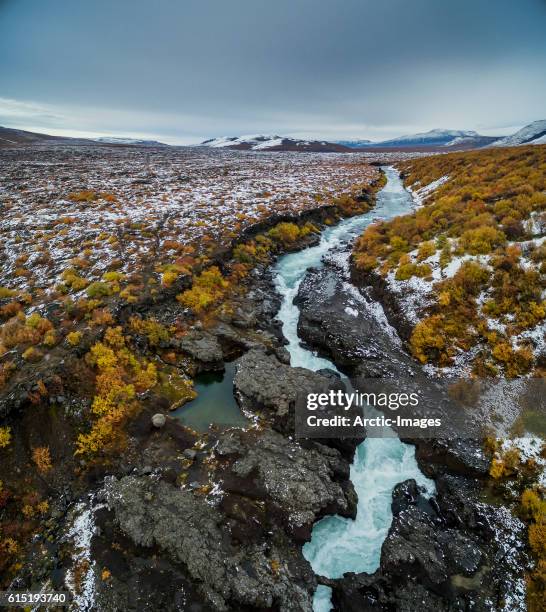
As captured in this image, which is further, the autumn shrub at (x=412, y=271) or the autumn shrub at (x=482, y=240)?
the autumn shrub at (x=412, y=271)

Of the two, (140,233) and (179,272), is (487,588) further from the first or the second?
(140,233)

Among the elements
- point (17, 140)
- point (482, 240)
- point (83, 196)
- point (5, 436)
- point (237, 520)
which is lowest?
point (237, 520)

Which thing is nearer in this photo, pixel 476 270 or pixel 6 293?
pixel 476 270

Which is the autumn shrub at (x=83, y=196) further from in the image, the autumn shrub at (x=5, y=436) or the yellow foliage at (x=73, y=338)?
the autumn shrub at (x=5, y=436)

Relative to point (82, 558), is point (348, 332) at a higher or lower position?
higher

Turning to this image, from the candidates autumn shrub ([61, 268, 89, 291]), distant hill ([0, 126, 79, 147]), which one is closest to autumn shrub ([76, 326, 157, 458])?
autumn shrub ([61, 268, 89, 291])

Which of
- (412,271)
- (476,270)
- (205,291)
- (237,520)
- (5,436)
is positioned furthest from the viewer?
(205,291)

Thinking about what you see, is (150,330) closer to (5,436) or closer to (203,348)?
(203,348)

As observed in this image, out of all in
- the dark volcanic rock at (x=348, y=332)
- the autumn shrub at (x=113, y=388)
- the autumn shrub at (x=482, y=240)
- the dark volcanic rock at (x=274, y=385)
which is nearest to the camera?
the autumn shrub at (x=113, y=388)

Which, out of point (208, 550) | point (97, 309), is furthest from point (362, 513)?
point (97, 309)

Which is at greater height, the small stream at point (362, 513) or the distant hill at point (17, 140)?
the distant hill at point (17, 140)

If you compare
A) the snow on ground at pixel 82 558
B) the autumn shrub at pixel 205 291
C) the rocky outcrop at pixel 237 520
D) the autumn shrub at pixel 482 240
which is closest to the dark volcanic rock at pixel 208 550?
the rocky outcrop at pixel 237 520
